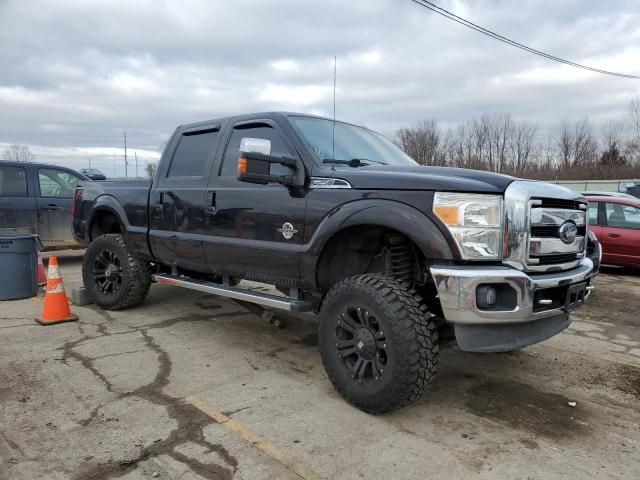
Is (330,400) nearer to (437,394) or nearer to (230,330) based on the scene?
(437,394)

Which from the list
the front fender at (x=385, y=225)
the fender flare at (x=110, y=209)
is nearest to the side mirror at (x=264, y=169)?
the front fender at (x=385, y=225)

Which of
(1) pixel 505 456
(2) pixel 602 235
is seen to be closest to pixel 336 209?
(1) pixel 505 456

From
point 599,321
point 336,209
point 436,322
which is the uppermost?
point 336,209

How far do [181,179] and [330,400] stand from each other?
2690 mm

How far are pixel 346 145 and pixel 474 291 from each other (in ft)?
6.18

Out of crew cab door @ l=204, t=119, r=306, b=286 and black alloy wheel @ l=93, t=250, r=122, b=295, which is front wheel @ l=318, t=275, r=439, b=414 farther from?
black alloy wheel @ l=93, t=250, r=122, b=295

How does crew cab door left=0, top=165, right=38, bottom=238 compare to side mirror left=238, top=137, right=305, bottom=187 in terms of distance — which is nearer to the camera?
side mirror left=238, top=137, right=305, bottom=187

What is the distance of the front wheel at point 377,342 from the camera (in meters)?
3.05

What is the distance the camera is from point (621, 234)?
8.98 meters

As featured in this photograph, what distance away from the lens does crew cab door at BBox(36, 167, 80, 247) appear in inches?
333

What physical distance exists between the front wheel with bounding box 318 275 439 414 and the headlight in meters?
0.50

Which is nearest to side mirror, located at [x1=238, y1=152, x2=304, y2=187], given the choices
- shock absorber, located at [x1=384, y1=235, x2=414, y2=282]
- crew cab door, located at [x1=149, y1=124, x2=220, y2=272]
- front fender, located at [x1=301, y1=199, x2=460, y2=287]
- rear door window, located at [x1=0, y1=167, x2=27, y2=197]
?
front fender, located at [x1=301, y1=199, x2=460, y2=287]

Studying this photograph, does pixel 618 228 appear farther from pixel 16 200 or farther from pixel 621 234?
pixel 16 200

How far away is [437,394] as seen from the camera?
3709 millimetres
